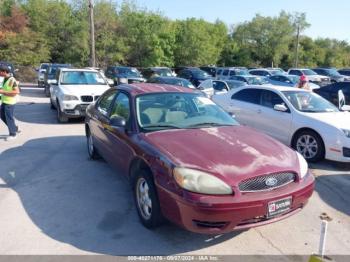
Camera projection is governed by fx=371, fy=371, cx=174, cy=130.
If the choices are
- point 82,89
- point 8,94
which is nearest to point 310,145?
point 8,94

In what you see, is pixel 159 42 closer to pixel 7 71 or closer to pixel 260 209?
pixel 7 71

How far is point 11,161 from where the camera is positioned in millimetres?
6957

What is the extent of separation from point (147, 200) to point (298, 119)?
4.44 metres

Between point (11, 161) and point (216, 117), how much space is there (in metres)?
4.13

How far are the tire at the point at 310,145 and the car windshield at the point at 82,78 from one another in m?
7.11

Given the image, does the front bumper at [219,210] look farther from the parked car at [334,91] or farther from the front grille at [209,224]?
the parked car at [334,91]

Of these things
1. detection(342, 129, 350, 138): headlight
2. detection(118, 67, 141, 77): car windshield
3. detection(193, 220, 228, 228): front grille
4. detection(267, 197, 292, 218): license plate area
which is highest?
detection(118, 67, 141, 77): car windshield

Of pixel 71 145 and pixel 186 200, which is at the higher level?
pixel 186 200

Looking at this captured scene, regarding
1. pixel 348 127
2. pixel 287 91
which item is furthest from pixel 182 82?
pixel 348 127

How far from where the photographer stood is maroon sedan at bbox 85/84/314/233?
3.52 meters

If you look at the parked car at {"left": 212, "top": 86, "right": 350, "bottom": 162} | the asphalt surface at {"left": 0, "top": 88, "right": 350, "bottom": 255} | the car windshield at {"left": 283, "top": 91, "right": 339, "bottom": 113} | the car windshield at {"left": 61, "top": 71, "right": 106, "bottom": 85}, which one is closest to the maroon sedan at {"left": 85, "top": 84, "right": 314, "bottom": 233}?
the asphalt surface at {"left": 0, "top": 88, "right": 350, "bottom": 255}

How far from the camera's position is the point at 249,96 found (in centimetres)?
895

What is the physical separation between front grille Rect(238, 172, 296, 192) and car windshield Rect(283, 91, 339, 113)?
14.0 ft

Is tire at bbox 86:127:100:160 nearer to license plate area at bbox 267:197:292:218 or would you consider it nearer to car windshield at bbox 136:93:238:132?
car windshield at bbox 136:93:238:132
